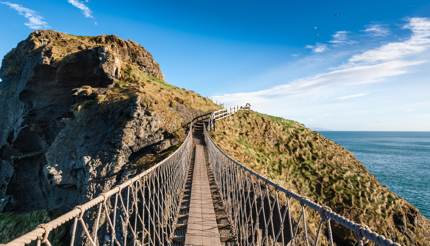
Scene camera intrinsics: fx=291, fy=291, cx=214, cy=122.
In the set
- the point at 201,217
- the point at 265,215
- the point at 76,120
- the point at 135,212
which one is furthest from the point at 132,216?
the point at 76,120

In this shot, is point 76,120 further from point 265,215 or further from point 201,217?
point 201,217

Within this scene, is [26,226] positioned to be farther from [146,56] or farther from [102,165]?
[146,56]

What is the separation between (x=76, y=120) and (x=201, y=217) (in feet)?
67.8

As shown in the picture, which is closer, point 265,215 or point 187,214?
point 187,214

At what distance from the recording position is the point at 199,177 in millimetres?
15320

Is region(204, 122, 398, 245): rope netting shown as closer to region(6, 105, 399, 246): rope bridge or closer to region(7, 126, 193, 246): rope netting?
region(6, 105, 399, 246): rope bridge

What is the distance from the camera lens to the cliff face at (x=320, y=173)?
24516 millimetres

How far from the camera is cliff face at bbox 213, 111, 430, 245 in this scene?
80.4 feet

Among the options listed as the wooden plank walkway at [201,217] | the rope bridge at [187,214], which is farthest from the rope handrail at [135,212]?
the wooden plank walkway at [201,217]

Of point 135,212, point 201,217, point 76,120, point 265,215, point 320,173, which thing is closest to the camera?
point 135,212

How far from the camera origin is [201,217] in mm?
9625

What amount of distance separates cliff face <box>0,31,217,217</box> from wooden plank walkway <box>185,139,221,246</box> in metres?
6.60

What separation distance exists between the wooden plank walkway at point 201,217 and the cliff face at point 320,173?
9538mm

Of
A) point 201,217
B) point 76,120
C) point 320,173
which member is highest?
point 76,120
